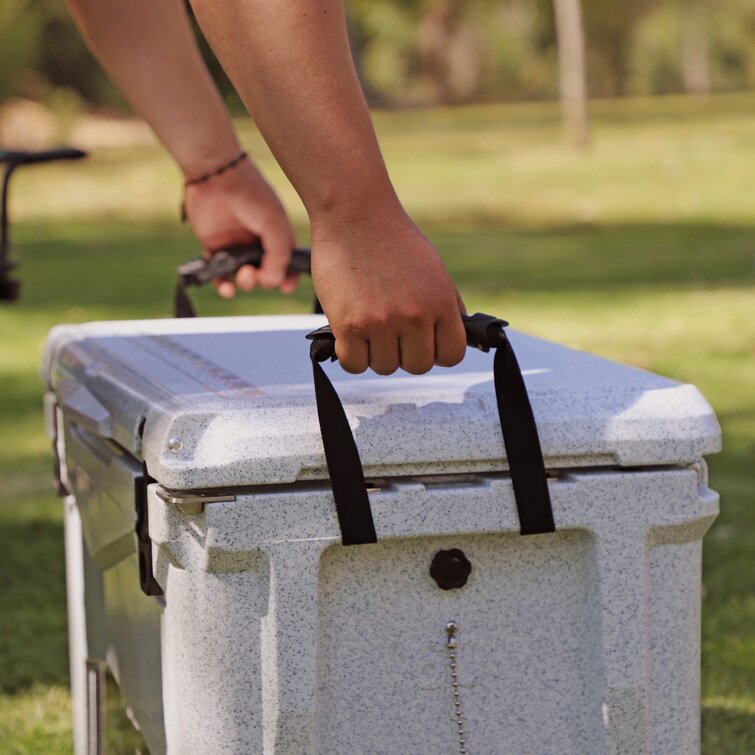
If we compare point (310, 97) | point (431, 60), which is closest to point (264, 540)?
point (310, 97)

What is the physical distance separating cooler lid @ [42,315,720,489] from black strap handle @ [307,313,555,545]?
0.02m

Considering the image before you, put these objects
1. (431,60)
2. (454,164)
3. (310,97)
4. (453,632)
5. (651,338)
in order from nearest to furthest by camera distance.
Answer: (310,97) → (453,632) → (651,338) → (454,164) → (431,60)

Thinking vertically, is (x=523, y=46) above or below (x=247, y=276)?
below

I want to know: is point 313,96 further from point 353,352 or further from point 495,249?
point 495,249

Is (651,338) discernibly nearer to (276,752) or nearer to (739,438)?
(739,438)

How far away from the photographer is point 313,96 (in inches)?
56.0

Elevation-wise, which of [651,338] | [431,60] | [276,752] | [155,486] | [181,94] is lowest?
[431,60]

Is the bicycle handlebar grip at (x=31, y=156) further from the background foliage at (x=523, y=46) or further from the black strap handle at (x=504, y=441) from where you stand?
the background foliage at (x=523, y=46)

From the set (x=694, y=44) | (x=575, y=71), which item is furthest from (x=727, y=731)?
(x=694, y=44)

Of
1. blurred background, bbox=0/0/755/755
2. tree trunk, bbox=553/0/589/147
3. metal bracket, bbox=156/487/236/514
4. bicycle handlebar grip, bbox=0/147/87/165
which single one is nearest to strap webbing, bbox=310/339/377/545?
metal bracket, bbox=156/487/236/514

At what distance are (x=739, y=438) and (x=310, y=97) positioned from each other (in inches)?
140

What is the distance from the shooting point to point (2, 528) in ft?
13.0

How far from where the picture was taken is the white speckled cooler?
1.45 m

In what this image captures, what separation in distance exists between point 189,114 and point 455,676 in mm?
1070
